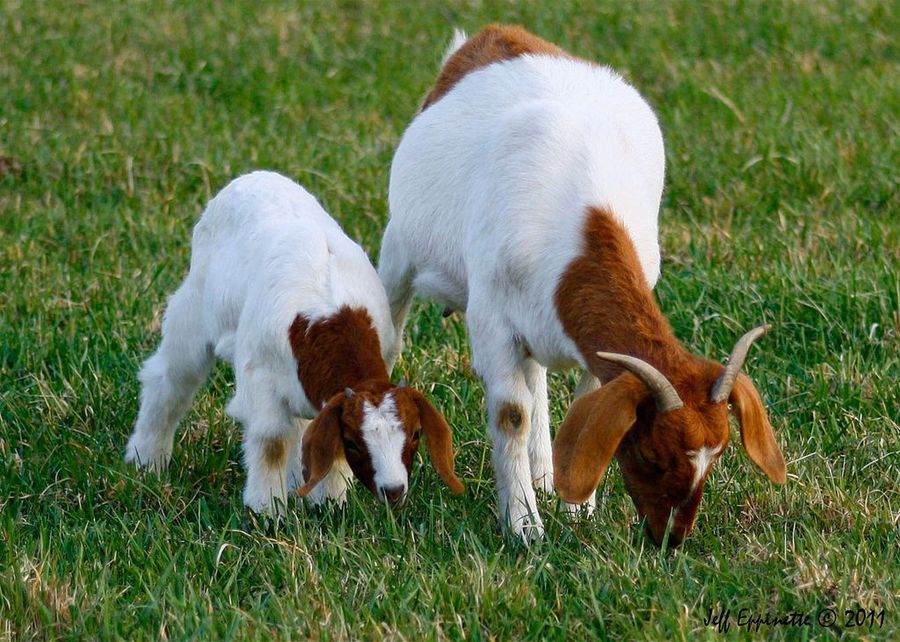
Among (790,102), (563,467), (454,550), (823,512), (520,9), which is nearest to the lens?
(563,467)

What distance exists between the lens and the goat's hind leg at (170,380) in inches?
220

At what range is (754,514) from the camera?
199 inches

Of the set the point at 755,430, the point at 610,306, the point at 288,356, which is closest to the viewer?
the point at 755,430

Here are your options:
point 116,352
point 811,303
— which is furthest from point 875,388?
point 116,352

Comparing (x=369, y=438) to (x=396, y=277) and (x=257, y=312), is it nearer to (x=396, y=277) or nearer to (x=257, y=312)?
(x=257, y=312)

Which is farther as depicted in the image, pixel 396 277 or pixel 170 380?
pixel 396 277

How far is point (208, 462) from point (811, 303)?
255 cm

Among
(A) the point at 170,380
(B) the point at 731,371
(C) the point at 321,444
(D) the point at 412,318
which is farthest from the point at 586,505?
(D) the point at 412,318

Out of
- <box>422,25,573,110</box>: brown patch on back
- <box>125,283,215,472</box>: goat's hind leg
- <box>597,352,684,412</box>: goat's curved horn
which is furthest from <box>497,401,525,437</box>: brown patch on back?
<box>422,25,573,110</box>: brown patch on back

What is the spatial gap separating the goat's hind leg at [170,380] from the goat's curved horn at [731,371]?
81.8 inches

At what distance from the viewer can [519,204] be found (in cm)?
488

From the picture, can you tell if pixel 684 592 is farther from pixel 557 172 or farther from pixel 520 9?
pixel 520 9

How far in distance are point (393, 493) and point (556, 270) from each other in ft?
2.67

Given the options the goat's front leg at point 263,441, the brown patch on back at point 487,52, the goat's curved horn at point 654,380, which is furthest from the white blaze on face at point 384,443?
the brown patch on back at point 487,52
